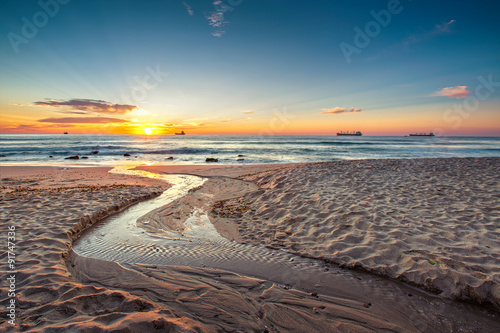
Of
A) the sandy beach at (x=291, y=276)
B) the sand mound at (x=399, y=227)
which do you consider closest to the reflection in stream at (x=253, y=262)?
the sandy beach at (x=291, y=276)

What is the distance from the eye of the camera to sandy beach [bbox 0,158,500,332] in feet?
9.23

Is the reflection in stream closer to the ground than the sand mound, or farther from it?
closer to the ground

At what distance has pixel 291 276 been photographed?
3898 mm

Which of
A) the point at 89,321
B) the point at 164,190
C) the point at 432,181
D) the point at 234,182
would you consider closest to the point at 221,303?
the point at 89,321

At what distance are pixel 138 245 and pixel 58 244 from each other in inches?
62.1

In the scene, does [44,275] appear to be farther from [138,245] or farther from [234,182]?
[234,182]

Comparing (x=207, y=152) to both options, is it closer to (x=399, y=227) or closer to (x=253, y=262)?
(x=253, y=262)

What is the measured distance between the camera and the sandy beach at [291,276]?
2812 mm

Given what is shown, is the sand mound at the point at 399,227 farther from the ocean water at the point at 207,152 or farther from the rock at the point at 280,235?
the ocean water at the point at 207,152

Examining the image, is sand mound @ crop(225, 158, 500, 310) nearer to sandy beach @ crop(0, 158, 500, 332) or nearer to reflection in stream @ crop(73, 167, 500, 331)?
sandy beach @ crop(0, 158, 500, 332)

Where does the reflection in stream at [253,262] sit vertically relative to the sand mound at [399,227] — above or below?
below

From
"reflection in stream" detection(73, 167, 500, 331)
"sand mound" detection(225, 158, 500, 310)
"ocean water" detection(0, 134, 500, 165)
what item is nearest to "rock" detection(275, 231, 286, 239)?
"sand mound" detection(225, 158, 500, 310)

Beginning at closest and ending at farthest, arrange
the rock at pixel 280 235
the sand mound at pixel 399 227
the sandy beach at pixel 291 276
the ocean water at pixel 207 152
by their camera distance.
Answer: the sandy beach at pixel 291 276 < the sand mound at pixel 399 227 < the rock at pixel 280 235 < the ocean water at pixel 207 152

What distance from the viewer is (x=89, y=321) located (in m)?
2.55
